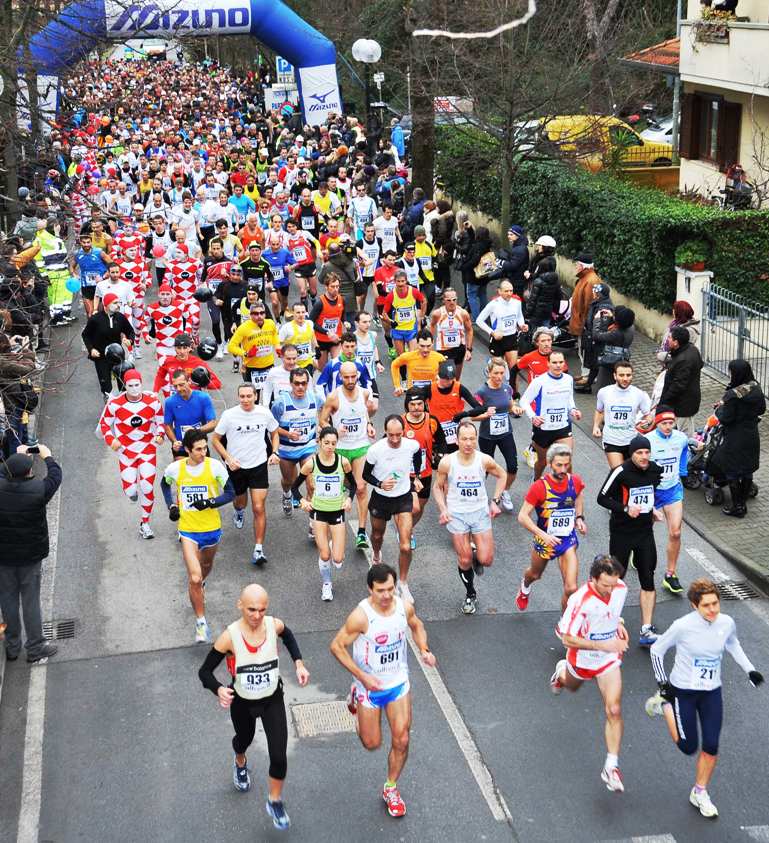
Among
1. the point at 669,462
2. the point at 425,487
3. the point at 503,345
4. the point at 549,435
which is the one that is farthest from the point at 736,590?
the point at 503,345

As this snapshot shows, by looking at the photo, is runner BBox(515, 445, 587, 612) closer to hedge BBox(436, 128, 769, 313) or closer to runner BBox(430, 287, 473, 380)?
runner BBox(430, 287, 473, 380)

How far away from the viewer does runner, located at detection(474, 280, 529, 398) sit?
14.4 metres

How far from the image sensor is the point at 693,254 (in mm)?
17531

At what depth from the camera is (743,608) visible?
10.4 meters

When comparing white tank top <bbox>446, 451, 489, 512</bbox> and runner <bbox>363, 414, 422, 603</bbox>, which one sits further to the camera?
runner <bbox>363, 414, 422, 603</bbox>

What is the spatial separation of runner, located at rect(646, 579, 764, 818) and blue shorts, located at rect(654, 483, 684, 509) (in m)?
2.65

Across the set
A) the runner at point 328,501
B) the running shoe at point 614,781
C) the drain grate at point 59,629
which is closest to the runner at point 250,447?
the runner at point 328,501

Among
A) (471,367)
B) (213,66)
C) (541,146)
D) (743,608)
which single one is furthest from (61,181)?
(213,66)

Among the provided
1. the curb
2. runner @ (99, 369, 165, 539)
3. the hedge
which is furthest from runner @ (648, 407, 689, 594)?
the hedge

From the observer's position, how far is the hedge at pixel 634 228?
57.9 ft

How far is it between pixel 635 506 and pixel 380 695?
2.83m

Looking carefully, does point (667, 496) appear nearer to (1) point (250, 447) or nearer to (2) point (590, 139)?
(1) point (250, 447)

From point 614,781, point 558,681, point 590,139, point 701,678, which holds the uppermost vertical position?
point 590,139

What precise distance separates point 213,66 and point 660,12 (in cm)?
4479
